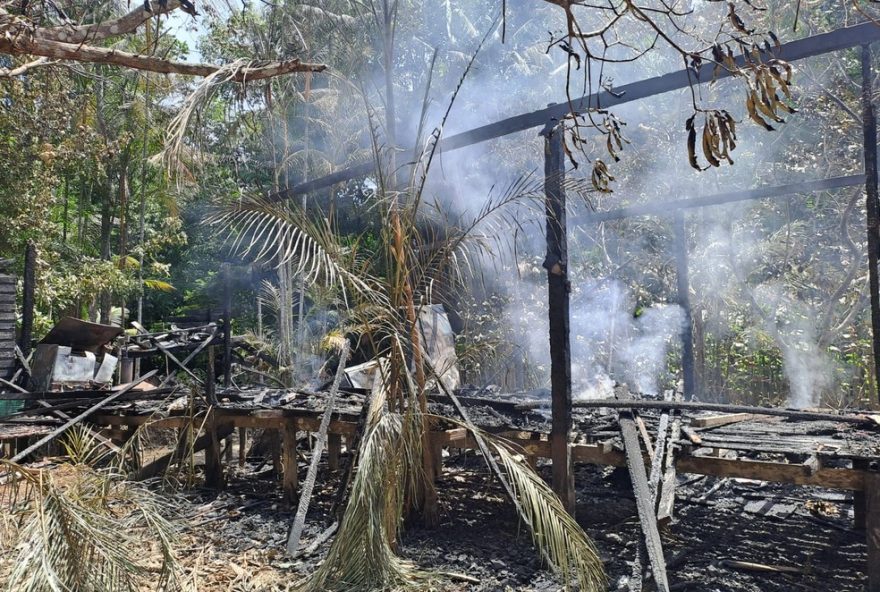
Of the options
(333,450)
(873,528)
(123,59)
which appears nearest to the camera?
(123,59)

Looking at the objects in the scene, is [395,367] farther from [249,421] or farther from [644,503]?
[249,421]

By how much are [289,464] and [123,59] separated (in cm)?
484

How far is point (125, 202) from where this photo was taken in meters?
19.5

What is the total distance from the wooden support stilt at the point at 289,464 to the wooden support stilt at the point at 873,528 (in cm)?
550

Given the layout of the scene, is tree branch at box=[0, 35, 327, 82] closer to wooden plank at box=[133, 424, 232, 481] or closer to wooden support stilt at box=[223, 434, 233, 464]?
wooden plank at box=[133, 424, 232, 481]

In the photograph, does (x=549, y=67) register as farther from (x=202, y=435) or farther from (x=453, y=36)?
(x=202, y=435)

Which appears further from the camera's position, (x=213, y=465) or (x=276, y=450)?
(x=276, y=450)

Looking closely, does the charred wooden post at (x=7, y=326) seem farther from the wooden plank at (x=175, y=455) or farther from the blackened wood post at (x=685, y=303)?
the blackened wood post at (x=685, y=303)

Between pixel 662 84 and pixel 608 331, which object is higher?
pixel 662 84


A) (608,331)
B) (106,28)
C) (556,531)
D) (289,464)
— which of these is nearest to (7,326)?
(289,464)

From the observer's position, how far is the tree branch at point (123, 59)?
13.3 ft

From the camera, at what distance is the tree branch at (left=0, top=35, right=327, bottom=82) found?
13.3 feet

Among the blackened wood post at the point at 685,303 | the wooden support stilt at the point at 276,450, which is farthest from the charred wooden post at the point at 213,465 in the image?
the blackened wood post at the point at 685,303

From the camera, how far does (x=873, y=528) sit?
16.6 ft
